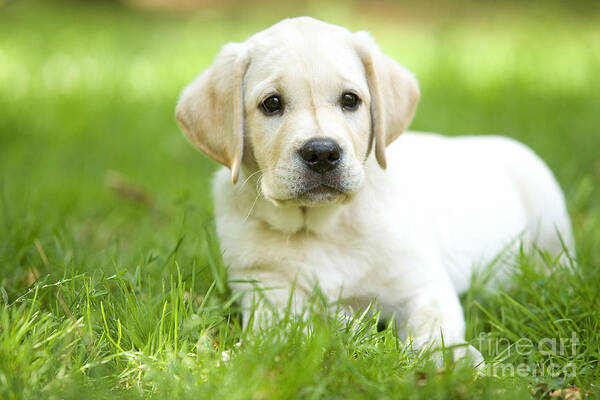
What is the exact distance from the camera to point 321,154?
2.78m

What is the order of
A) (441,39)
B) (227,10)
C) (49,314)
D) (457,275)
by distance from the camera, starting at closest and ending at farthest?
(49,314) < (457,275) < (441,39) < (227,10)

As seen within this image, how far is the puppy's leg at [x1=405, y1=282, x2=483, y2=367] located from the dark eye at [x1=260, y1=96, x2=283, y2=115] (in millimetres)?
1059

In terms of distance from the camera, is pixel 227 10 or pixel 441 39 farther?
pixel 227 10

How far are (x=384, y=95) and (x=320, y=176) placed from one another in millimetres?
597

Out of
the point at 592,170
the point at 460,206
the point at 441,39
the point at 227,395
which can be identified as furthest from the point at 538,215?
the point at 441,39

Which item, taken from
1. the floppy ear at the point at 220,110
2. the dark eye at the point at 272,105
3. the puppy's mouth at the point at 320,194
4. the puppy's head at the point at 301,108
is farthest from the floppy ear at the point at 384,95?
the floppy ear at the point at 220,110

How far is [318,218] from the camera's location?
3217 millimetres

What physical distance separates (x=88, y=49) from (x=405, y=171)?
655 centimetres

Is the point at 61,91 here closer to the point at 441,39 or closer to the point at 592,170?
the point at 441,39

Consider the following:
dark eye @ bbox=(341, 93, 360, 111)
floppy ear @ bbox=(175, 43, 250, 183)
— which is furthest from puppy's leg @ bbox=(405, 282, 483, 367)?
floppy ear @ bbox=(175, 43, 250, 183)

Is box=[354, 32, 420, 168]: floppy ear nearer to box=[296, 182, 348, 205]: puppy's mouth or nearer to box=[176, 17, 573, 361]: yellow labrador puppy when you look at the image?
box=[176, 17, 573, 361]: yellow labrador puppy

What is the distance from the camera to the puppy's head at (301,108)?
285 cm

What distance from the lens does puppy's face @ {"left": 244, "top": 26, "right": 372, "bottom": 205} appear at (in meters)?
2.83

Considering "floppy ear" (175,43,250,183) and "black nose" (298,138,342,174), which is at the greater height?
"floppy ear" (175,43,250,183)
